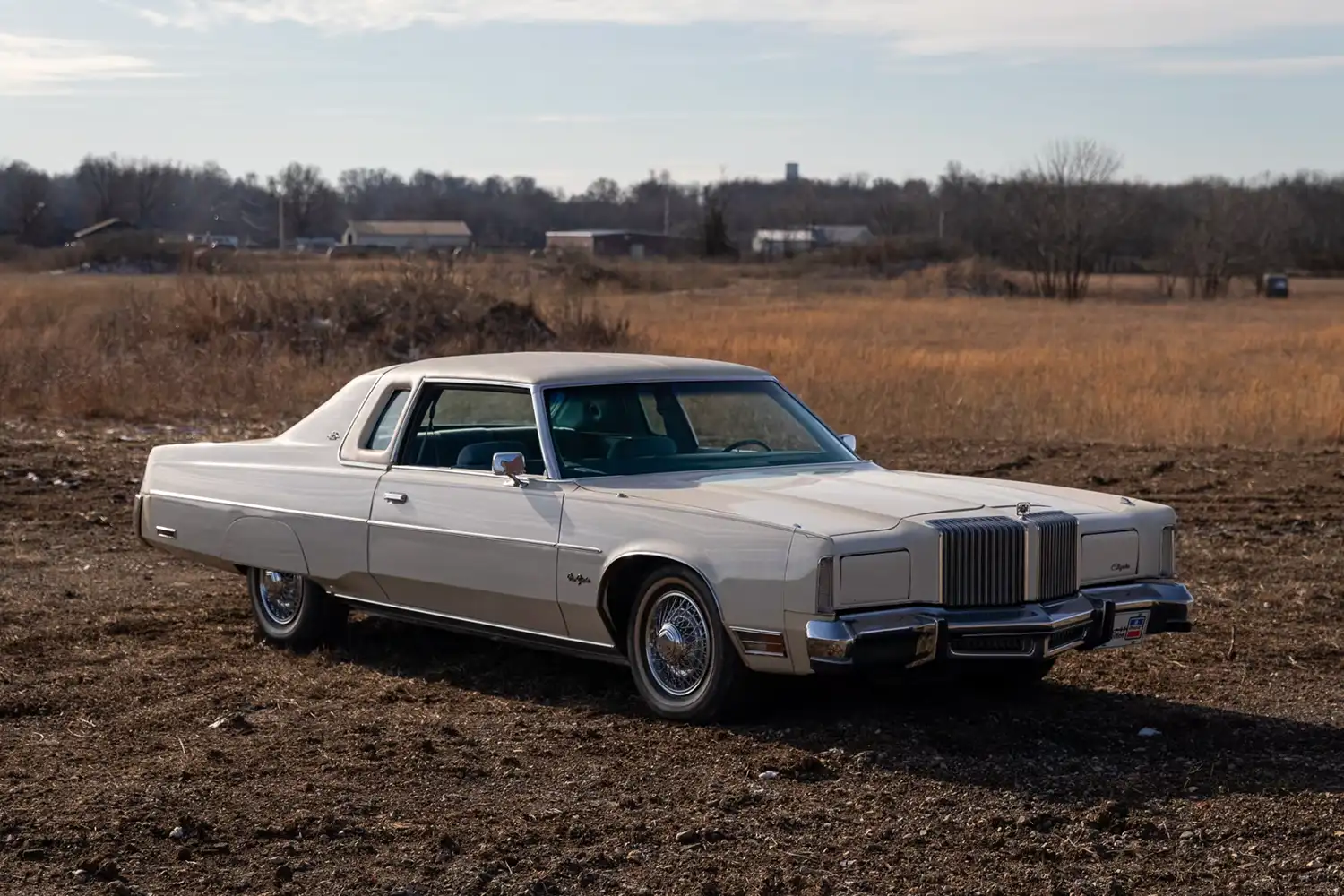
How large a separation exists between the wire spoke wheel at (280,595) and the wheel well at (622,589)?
1927 mm

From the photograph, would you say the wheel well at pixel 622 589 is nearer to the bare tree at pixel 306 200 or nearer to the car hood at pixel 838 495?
the car hood at pixel 838 495

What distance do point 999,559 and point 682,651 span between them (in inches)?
45.8

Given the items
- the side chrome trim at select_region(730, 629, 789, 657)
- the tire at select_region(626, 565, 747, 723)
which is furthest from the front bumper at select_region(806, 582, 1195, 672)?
the tire at select_region(626, 565, 747, 723)

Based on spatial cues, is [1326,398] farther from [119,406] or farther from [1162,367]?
[119,406]

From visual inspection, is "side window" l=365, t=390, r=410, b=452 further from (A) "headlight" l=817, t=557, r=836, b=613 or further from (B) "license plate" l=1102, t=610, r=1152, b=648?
(B) "license plate" l=1102, t=610, r=1152, b=648

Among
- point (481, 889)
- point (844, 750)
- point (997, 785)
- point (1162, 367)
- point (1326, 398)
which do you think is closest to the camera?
point (481, 889)

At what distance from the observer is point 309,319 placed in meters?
25.8

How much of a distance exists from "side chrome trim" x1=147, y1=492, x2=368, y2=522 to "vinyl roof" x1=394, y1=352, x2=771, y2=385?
0.71 meters

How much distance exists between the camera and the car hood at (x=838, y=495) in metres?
5.83

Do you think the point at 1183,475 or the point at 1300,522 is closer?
the point at 1300,522

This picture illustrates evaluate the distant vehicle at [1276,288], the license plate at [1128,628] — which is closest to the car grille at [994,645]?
the license plate at [1128,628]

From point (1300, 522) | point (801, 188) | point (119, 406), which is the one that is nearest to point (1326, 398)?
point (1300, 522)

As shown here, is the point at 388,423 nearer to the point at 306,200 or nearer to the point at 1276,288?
the point at 1276,288

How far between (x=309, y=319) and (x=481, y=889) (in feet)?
72.2
